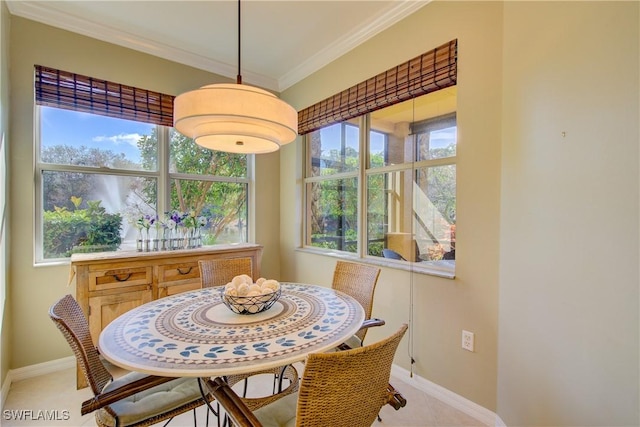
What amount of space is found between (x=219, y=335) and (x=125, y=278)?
4.93 ft

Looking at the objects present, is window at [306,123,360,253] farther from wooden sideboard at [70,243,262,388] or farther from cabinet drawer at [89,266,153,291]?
cabinet drawer at [89,266,153,291]

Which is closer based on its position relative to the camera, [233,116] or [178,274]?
[233,116]

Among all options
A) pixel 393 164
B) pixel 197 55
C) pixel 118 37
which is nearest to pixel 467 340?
pixel 393 164

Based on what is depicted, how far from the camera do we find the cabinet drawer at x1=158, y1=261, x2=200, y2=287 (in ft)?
7.84

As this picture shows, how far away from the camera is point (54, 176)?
236 centimetres

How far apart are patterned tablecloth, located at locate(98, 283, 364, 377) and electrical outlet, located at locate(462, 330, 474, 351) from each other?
78 centimetres

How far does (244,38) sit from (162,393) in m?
2.67

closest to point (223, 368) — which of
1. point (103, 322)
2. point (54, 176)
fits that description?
point (103, 322)

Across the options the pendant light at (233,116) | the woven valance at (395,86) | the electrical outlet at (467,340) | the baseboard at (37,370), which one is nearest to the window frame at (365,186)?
the woven valance at (395,86)

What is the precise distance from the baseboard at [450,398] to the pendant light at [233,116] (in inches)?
75.0

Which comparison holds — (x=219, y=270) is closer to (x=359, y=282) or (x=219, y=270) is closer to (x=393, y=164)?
(x=359, y=282)

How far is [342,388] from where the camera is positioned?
820mm

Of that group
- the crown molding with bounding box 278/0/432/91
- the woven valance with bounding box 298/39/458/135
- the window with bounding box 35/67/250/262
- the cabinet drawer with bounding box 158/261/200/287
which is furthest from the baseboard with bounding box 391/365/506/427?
the crown molding with bounding box 278/0/432/91

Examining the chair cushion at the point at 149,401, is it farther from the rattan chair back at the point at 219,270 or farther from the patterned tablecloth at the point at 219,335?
the rattan chair back at the point at 219,270
